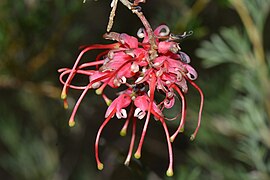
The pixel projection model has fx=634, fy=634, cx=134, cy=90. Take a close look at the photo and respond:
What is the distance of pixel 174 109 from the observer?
162cm

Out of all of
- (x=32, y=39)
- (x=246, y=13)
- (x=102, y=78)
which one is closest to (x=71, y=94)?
(x=32, y=39)

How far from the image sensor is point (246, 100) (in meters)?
1.40

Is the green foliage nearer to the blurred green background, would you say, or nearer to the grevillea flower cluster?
the blurred green background

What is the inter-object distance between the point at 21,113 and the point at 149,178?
3.72 feet

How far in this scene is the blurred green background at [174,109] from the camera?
1366mm

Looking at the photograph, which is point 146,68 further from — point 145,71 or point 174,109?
point 174,109

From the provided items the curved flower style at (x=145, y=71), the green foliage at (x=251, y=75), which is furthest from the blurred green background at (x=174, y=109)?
the curved flower style at (x=145, y=71)

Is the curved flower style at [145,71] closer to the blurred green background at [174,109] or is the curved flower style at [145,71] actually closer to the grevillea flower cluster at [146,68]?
the grevillea flower cluster at [146,68]

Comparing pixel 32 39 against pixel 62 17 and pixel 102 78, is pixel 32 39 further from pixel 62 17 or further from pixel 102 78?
pixel 102 78

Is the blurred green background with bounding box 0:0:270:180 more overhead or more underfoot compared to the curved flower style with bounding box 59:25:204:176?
more underfoot

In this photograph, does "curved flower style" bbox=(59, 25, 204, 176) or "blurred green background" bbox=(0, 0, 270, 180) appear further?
"blurred green background" bbox=(0, 0, 270, 180)

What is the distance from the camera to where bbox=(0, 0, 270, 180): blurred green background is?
1366mm

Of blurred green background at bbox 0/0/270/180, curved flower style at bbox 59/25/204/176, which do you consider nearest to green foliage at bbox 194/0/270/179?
blurred green background at bbox 0/0/270/180

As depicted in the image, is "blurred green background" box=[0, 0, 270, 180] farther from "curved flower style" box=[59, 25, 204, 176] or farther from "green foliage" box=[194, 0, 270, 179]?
"curved flower style" box=[59, 25, 204, 176]
